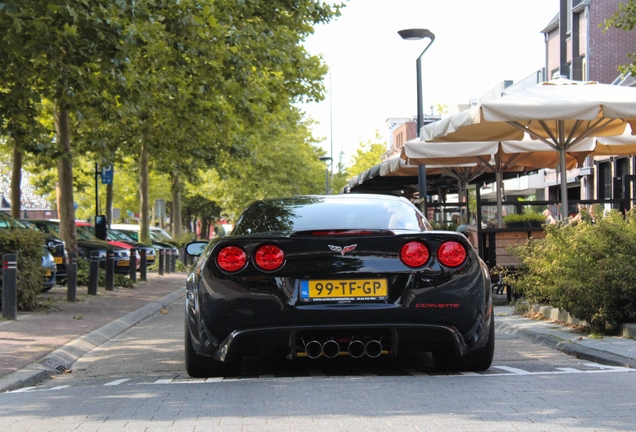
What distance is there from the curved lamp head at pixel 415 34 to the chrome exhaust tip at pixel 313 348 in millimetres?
16043

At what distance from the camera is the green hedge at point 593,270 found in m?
8.84

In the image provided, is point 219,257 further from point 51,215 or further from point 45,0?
point 51,215

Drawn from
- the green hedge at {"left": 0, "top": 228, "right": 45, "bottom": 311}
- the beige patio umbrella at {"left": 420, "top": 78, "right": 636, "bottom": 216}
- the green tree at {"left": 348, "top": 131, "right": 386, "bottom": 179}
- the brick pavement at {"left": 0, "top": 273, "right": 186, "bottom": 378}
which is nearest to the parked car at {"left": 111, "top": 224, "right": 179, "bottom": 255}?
the brick pavement at {"left": 0, "top": 273, "right": 186, "bottom": 378}

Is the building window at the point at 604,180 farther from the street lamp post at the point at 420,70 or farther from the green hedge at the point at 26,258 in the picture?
the green hedge at the point at 26,258

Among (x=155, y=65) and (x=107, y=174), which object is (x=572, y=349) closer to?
(x=155, y=65)

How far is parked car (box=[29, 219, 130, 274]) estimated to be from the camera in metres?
22.5

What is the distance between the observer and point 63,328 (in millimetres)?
11305

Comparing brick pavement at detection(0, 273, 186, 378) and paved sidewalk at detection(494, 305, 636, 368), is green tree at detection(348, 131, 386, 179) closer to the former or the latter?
brick pavement at detection(0, 273, 186, 378)

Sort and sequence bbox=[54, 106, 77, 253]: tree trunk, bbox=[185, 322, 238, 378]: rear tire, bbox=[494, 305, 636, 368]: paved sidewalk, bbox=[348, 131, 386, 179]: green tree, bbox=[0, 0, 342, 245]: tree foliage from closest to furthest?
1. bbox=[185, 322, 238, 378]: rear tire
2. bbox=[494, 305, 636, 368]: paved sidewalk
3. bbox=[0, 0, 342, 245]: tree foliage
4. bbox=[54, 106, 77, 253]: tree trunk
5. bbox=[348, 131, 386, 179]: green tree

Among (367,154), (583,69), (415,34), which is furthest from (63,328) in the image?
(367,154)

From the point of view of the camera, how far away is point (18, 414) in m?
5.59

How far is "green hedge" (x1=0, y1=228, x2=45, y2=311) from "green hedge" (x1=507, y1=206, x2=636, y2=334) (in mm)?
7036

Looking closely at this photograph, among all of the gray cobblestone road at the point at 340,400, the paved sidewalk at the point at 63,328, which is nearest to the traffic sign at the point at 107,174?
the paved sidewalk at the point at 63,328

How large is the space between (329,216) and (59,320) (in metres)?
6.62
